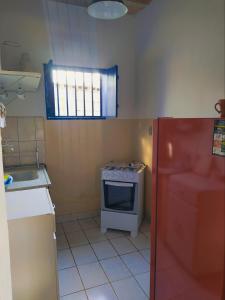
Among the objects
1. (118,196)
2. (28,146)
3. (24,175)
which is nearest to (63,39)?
(28,146)

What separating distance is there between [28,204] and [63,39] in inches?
78.1

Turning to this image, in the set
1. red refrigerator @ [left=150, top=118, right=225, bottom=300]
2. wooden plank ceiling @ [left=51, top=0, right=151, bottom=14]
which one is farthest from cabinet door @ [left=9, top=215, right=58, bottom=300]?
wooden plank ceiling @ [left=51, top=0, right=151, bottom=14]

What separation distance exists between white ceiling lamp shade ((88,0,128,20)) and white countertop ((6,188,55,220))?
150 centimetres

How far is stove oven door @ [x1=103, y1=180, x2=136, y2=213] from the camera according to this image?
2518 millimetres

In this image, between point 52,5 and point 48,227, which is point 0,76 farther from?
point 52,5

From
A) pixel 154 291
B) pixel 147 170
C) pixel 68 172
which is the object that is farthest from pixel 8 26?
pixel 154 291

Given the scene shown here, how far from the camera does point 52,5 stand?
2439 millimetres

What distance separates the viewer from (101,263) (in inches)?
82.1

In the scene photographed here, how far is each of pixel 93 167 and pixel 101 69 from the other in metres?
1.28

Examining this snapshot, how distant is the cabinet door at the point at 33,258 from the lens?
1.31 meters

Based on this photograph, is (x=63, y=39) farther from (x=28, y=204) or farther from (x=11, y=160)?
(x=28, y=204)

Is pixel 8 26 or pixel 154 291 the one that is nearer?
pixel 154 291

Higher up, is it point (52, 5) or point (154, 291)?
point (52, 5)

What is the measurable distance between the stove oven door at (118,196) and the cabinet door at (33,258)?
1.19m
